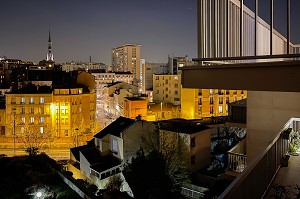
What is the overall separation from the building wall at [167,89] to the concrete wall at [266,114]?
34.6 m

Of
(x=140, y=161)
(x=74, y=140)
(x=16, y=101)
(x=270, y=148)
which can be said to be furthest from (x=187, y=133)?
(x=16, y=101)

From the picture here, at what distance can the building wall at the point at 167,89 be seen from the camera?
4319 cm

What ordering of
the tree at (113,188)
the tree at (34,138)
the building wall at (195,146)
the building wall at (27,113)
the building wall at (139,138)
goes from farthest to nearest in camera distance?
the building wall at (27,113) → the tree at (34,138) → the building wall at (139,138) → the building wall at (195,146) → the tree at (113,188)

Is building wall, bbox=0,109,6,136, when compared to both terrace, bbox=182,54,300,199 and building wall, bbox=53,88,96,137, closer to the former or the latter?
building wall, bbox=53,88,96,137

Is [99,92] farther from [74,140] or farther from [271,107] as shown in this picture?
[271,107]

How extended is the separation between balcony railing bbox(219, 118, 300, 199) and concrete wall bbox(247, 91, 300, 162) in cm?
213

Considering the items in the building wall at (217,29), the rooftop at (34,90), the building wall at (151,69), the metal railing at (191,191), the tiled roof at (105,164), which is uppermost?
the building wall at (151,69)

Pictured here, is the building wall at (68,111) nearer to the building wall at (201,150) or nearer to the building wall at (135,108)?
the building wall at (135,108)

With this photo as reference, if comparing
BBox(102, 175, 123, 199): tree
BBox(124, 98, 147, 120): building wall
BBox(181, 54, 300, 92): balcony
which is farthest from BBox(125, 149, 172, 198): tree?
BBox(124, 98, 147, 120): building wall

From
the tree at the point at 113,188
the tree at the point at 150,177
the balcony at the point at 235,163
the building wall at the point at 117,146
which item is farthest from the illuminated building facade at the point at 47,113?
the balcony at the point at 235,163

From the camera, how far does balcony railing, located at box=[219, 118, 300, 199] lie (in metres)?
2.52

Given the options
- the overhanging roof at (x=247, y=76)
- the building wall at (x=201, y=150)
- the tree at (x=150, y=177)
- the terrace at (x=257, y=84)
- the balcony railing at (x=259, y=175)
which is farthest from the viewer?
the building wall at (x=201, y=150)

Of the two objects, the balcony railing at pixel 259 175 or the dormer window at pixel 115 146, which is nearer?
the balcony railing at pixel 259 175

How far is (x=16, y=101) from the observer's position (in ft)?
104
